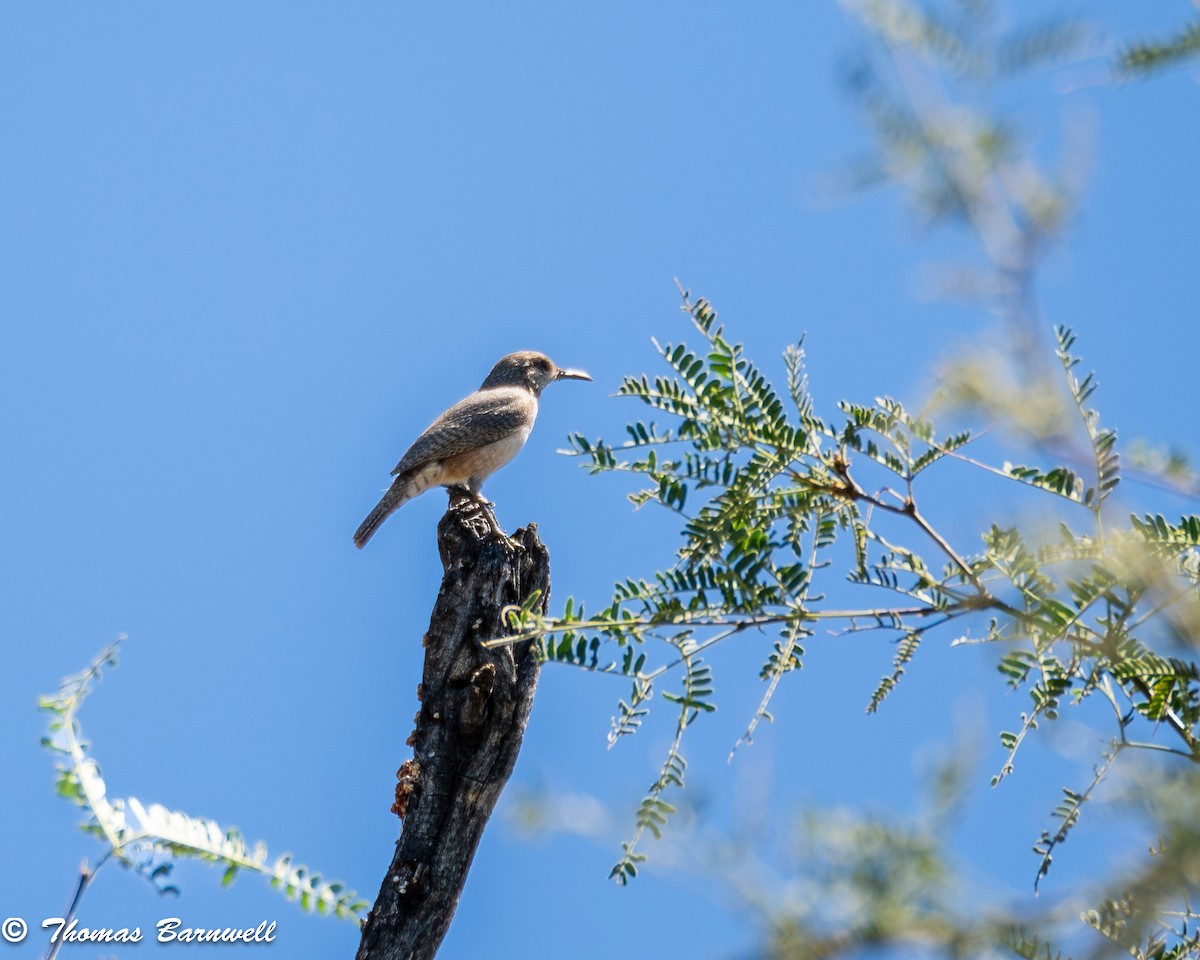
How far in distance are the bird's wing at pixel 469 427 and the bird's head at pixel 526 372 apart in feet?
2.21

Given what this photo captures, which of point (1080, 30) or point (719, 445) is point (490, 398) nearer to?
point (719, 445)

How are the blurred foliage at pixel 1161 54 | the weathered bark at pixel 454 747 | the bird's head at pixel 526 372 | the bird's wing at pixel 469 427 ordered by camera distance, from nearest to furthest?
the blurred foliage at pixel 1161 54 → the weathered bark at pixel 454 747 → the bird's wing at pixel 469 427 → the bird's head at pixel 526 372

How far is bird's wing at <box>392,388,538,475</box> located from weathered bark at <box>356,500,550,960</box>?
308 cm

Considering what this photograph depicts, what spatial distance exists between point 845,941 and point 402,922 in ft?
9.78

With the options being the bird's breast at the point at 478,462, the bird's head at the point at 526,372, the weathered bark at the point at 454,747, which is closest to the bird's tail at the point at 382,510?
the bird's breast at the point at 478,462

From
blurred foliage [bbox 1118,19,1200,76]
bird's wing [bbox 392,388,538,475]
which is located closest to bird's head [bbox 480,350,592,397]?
bird's wing [bbox 392,388,538,475]

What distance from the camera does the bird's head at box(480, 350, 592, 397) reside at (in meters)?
9.16

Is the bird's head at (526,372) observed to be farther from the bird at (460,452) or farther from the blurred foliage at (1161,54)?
the blurred foliage at (1161,54)

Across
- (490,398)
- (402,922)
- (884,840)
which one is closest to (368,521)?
(490,398)

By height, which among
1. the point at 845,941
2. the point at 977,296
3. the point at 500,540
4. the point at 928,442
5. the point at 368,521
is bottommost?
the point at 845,941

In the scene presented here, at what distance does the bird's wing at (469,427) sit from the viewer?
7702 millimetres

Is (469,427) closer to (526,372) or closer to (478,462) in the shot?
(478,462)

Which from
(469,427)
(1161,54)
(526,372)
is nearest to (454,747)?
(1161,54)

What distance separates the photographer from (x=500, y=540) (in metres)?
4.60
